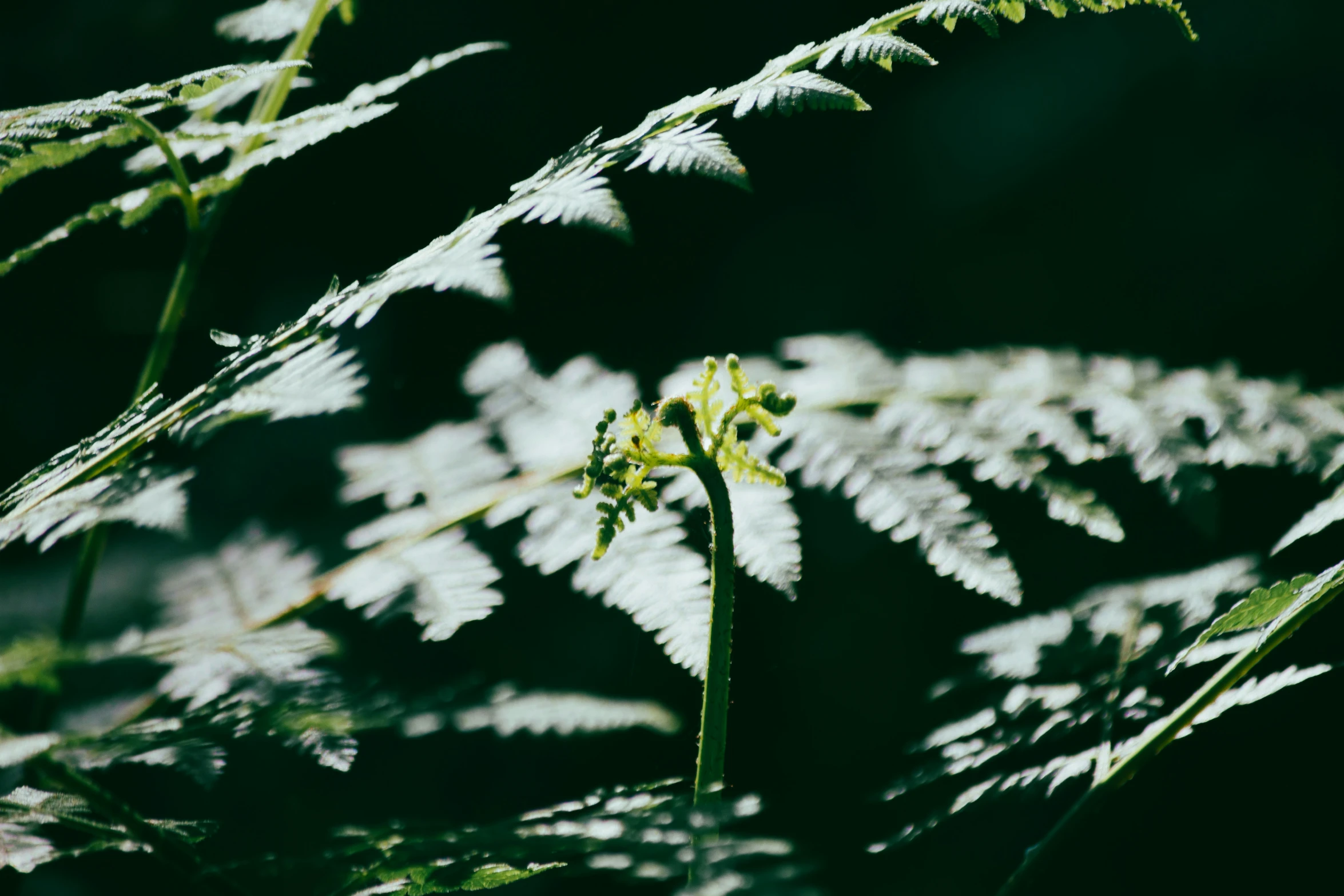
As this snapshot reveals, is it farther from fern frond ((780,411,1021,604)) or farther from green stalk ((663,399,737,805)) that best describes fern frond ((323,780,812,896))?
fern frond ((780,411,1021,604))

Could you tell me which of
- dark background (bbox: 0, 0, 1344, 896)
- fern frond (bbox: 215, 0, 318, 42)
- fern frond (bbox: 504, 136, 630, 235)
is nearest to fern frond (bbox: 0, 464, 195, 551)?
fern frond (bbox: 504, 136, 630, 235)

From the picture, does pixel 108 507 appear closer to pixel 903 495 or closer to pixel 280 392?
pixel 280 392

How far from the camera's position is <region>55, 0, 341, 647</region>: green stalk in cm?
71

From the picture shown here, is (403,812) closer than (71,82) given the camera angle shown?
Yes

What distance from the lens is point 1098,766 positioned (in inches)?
23.2

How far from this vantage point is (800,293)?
2398 mm

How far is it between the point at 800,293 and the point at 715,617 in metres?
1.99

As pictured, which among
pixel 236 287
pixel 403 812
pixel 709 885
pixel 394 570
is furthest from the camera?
pixel 236 287

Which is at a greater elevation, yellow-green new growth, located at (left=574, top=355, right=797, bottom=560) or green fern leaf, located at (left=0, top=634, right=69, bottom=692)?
yellow-green new growth, located at (left=574, top=355, right=797, bottom=560)

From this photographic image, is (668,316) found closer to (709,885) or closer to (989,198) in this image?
(989,198)

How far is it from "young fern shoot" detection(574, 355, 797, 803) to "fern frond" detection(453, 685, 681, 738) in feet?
0.35

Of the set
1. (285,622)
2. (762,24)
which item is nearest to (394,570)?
(285,622)

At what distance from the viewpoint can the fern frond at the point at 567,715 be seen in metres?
0.56

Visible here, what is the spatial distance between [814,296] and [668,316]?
40 centimetres
